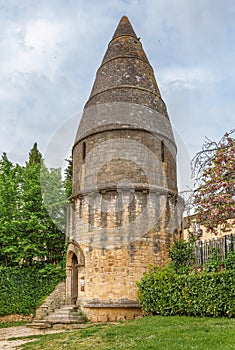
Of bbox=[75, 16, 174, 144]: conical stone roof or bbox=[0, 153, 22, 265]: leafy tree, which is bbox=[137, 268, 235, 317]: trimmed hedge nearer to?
bbox=[75, 16, 174, 144]: conical stone roof

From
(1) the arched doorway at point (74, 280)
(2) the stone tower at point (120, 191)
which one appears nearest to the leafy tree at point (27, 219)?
(1) the arched doorway at point (74, 280)

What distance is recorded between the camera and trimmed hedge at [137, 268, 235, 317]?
11.4 metres

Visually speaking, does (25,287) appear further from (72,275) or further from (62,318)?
(62,318)

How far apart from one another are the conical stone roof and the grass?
954 cm

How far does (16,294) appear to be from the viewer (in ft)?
63.2

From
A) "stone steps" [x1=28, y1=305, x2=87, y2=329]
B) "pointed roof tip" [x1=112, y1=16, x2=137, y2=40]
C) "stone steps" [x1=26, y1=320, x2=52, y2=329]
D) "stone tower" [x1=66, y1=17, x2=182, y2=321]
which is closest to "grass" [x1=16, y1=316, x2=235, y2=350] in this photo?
"stone steps" [x1=26, y1=320, x2=52, y2=329]

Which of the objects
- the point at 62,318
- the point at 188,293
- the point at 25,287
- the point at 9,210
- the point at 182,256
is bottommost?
the point at 62,318

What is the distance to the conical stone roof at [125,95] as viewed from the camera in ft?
60.1

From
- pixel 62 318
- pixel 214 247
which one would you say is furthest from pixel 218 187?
pixel 62 318

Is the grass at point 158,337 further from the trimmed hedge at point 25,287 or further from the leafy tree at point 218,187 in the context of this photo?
the trimmed hedge at point 25,287

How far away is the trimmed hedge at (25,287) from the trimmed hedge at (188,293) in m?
6.88

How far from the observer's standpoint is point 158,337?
918 cm

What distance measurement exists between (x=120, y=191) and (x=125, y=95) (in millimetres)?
5145

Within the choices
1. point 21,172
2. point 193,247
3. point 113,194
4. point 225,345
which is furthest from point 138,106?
point 225,345
